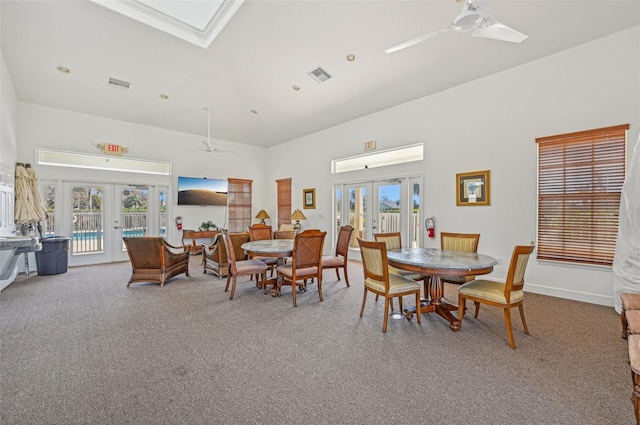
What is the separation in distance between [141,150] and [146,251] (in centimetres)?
371

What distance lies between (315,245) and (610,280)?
394 centimetres

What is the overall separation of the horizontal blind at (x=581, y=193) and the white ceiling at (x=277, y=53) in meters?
1.18

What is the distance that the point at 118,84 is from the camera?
17.7 ft

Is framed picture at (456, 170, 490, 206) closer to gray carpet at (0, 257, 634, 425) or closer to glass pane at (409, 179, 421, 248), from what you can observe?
glass pane at (409, 179, 421, 248)

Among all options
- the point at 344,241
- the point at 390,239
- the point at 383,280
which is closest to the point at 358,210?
the point at 344,241

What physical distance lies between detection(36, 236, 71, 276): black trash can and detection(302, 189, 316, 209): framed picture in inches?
216

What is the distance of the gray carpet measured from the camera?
1759 millimetres

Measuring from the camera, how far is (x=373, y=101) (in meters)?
5.80

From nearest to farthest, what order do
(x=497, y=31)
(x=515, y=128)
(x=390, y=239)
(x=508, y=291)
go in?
(x=508, y=291)
(x=497, y=31)
(x=390, y=239)
(x=515, y=128)

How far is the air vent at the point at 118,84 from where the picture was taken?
5.25 meters

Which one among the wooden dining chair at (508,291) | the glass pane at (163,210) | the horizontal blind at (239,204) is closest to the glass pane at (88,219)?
the glass pane at (163,210)

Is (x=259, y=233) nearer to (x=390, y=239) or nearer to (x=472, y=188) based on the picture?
(x=390, y=239)

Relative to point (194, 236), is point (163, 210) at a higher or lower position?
higher

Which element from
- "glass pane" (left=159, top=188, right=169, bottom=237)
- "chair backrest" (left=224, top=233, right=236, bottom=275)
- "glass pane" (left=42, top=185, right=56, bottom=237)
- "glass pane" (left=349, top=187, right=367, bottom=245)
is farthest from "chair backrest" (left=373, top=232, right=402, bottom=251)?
"glass pane" (left=42, top=185, right=56, bottom=237)
